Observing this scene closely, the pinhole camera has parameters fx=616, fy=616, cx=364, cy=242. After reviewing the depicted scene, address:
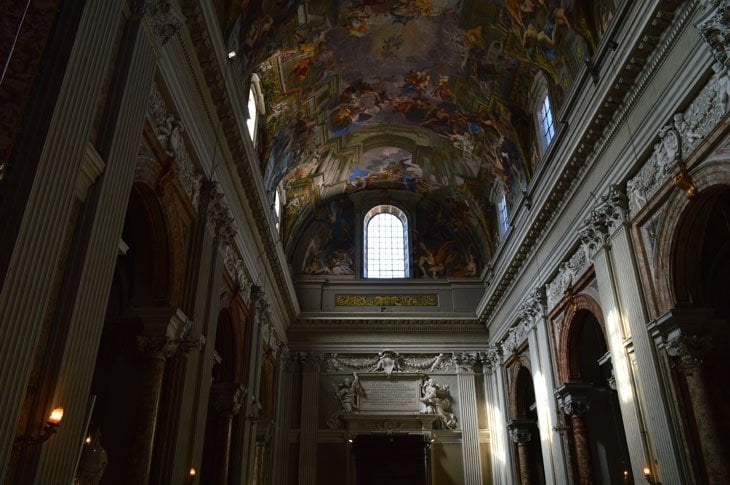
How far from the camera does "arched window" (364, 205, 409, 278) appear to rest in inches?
878

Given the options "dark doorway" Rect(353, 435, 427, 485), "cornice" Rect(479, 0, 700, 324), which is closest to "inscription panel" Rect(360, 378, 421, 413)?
"dark doorway" Rect(353, 435, 427, 485)

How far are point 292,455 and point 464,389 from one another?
5840 millimetres

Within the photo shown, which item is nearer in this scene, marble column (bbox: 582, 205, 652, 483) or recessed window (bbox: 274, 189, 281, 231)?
marble column (bbox: 582, 205, 652, 483)

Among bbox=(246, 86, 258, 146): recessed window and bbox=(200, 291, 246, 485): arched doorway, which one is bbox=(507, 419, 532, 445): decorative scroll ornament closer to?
bbox=(200, 291, 246, 485): arched doorway

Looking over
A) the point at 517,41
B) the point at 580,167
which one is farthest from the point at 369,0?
the point at 580,167

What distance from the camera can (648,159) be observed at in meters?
9.84

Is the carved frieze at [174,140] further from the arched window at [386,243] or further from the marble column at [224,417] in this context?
the arched window at [386,243]

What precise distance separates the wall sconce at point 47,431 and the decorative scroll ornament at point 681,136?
27.1 ft

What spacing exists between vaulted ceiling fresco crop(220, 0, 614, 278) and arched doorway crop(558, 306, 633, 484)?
15.2 ft

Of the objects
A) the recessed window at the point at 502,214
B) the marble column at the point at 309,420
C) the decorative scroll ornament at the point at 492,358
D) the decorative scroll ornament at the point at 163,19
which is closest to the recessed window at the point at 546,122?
the recessed window at the point at 502,214

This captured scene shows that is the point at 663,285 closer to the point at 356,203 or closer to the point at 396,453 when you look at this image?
the point at 396,453

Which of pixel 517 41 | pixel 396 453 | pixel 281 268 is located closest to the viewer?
pixel 517 41

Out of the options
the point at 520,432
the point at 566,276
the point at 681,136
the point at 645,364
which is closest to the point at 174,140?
the point at 681,136

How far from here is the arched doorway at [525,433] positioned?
1715 centimetres
